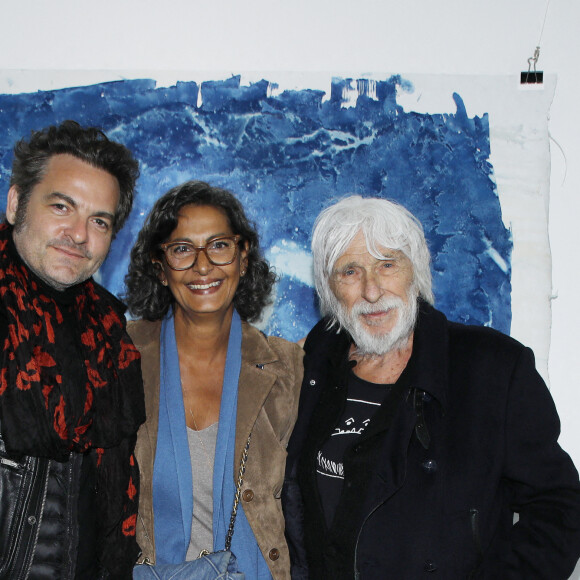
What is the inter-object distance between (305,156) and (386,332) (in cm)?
102

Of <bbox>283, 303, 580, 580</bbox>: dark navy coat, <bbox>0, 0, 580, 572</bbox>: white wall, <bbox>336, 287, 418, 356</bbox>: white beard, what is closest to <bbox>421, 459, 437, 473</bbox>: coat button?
<bbox>283, 303, 580, 580</bbox>: dark navy coat

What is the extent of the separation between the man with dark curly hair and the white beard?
0.76 metres

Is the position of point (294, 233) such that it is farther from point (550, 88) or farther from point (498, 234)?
point (550, 88)

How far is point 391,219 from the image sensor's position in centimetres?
196

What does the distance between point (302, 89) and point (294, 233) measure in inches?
24.5

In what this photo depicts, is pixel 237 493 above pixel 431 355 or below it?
below

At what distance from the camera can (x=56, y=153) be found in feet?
5.98

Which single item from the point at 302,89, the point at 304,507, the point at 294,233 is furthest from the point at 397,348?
the point at 302,89

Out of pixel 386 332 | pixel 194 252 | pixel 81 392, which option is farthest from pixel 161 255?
pixel 386 332

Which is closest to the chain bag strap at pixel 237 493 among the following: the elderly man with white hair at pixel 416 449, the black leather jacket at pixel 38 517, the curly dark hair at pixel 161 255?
the elderly man with white hair at pixel 416 449

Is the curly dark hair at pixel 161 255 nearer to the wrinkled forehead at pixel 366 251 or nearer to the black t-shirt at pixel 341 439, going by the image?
the wrinkled forehead at pixel 366 251

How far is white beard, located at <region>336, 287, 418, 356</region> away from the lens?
75.5 inches

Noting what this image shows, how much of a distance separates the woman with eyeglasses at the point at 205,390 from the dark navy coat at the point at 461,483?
1.00ft

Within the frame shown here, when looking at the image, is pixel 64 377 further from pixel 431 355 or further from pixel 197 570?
pixel 431 355
